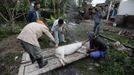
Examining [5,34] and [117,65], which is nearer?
[117,65]

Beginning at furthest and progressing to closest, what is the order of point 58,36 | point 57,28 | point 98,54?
point 58,36 → point 57,28 → point 98,54

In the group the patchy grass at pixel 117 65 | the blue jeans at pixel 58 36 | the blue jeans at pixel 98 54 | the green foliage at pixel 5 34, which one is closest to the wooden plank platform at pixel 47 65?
the blue jeans at pixel 98 54

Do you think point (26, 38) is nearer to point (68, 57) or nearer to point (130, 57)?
point (68, 57)

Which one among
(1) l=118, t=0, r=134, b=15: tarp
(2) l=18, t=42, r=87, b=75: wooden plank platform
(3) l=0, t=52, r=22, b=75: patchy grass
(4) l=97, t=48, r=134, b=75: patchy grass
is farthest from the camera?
(1) l=118, t=0, r=134, b=15: tarp

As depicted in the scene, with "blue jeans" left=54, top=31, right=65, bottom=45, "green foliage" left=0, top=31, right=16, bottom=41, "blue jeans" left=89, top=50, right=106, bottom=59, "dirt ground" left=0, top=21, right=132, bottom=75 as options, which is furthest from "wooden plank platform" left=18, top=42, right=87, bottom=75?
"green foliage" left=0, top=31, right=16, bottom=41

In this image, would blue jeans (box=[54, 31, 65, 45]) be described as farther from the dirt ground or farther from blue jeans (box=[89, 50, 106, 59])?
blue jeans (box=[89, 50, 106, 59])

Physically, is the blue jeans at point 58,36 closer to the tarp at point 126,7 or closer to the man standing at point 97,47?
the man standing at point 97,47

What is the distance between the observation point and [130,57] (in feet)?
17.4

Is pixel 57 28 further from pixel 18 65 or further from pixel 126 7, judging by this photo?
pixel 126 7


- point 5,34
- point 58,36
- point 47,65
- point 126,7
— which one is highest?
point 126,7

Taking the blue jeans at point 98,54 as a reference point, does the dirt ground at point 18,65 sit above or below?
below

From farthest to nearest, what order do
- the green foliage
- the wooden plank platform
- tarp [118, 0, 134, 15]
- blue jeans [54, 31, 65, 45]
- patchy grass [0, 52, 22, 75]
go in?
tarp [118, 0, 134, 15], the green foliage, blue jeans [54, 31, 65, 45], patchy grass [0, 52, 22, 75], the wooden plank platform

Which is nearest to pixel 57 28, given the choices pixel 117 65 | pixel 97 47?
pixel 97 47

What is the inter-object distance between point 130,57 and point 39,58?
333 cm
